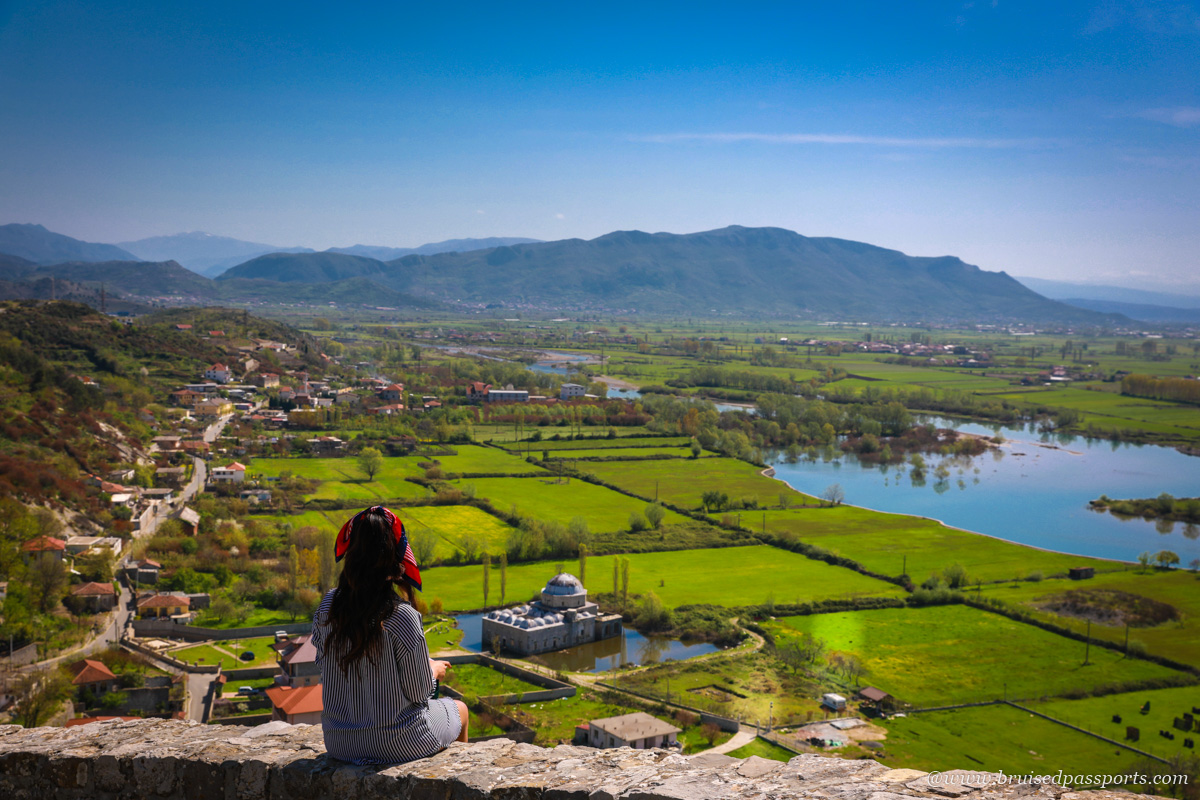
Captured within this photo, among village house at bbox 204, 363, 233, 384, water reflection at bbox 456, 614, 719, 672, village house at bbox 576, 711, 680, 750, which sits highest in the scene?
village house at bbox 204, 363, 233, 384

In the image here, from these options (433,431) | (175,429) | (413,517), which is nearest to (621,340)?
(433,431)

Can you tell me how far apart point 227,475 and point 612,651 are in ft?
58.2

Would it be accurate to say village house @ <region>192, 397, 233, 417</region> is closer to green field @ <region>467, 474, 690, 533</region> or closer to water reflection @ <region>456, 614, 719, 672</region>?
green field @ <region>467, 474, 690, 533</region>

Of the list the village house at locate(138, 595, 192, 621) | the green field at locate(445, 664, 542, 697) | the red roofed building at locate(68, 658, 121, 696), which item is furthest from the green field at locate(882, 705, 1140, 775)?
the village house at locate(138, 595, 192, 621)

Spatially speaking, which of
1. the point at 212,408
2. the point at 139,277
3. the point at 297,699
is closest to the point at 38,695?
the point at 297,699

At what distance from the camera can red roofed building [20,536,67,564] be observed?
1875cm

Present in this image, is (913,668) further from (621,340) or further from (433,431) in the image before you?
(621,340)

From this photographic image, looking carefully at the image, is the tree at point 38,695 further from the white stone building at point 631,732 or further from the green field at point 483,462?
the green field at point 483,462

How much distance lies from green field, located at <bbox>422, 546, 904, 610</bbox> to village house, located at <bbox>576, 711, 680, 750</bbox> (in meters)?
7.25

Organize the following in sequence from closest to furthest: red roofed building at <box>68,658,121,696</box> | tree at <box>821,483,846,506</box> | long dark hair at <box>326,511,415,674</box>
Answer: long dark hair at <box>326,511,415,674</box> → red roofed building at <box>68,658,121,696</box> → tree at <box>821,483,846,506</box>

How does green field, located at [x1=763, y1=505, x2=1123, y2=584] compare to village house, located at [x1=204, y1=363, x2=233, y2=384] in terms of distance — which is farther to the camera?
village house, located at [x1=204, y1=363, x2=233, y2=384]

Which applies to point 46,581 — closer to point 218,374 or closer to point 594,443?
point 594,443

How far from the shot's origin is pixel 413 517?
1098 inches

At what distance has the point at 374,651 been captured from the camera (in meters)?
2.53
